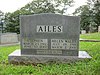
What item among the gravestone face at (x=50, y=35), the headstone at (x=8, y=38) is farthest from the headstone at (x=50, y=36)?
the headstone at (x=8, y=38)

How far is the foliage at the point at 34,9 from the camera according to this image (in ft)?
94.8

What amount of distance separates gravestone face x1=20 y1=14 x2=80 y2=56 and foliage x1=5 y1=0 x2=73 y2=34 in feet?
75.2

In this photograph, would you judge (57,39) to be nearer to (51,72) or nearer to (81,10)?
(51,72)

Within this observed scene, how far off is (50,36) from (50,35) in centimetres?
3

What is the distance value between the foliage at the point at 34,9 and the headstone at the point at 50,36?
22.9 meters

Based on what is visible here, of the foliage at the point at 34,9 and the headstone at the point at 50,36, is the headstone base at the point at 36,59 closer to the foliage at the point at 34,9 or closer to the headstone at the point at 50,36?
the headstone at the point at 50,36

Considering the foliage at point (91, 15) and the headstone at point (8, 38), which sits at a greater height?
the foliage at point (91, 15)

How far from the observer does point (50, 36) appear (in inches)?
224

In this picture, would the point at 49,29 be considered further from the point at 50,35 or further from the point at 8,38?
the point at 8,38

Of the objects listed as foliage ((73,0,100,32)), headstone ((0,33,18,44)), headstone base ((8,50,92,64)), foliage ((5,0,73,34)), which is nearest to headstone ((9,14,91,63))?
headstone base ((8,50,92,64))

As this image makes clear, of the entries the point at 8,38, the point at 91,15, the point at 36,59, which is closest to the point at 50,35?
the point at 36,59

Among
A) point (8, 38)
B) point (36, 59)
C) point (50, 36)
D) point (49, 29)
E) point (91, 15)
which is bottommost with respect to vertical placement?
point (8, 38)

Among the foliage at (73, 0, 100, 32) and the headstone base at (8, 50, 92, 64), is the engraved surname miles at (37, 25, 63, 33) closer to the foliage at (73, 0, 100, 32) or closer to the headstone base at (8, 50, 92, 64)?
the headstone base at (8, 50, 92, 64)

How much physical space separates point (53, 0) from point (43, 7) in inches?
87.5
